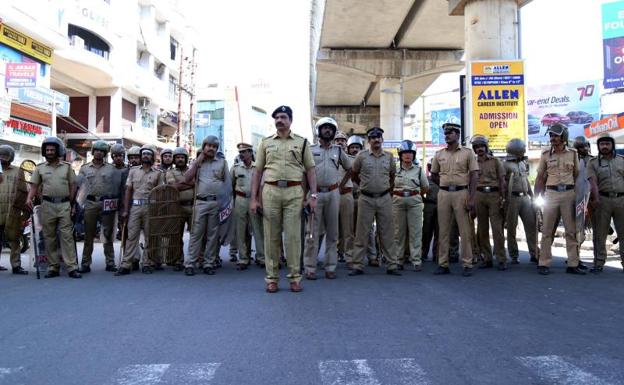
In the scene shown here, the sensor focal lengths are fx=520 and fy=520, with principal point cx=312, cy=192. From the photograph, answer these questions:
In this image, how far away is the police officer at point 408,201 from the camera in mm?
7875

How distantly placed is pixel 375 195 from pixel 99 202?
4.28 metres

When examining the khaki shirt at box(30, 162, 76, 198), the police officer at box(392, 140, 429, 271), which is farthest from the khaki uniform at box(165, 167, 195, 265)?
the police officer at box(392, 140, 429, 271)

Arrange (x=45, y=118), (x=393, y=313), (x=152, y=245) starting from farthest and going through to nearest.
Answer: (x=45, y=118) < (x=152, y=245) < (x=393, y=313)

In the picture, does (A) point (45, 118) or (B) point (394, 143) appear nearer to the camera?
(A) point (45, 118)

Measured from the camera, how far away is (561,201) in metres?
7.38

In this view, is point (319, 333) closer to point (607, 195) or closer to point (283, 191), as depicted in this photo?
point (283, 191)

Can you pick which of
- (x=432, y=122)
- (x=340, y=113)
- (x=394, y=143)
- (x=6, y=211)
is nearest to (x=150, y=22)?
(x=340, y=113)

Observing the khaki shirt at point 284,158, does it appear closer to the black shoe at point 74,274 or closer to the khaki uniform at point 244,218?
the khaki uniform at point 244,218

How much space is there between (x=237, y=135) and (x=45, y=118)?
155ft

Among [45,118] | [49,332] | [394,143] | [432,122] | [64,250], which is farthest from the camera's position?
[432,122]

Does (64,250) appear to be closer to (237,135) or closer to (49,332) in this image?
(49,332)

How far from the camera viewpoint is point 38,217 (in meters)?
7.49

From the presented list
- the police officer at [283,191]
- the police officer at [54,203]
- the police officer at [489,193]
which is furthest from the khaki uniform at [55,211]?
the police officer at [489,193]

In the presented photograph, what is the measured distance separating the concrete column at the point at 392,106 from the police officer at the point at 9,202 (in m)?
19.3
